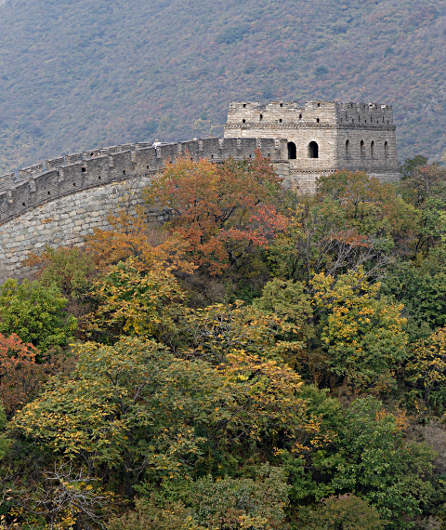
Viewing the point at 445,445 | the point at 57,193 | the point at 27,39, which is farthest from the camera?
the point at 27,39

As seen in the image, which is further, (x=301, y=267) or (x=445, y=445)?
(x=301, y=267)

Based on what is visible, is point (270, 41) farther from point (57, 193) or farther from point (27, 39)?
point (57, 193)

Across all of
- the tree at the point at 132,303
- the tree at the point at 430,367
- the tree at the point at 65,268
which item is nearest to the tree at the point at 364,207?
the tree at the point at 430,367

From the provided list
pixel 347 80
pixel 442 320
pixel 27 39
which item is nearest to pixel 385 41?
pixel 347 80

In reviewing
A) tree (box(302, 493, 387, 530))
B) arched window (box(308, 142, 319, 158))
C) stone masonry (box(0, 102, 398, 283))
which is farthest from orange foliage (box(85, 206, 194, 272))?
arched window (box(308, 142, 319, 158))

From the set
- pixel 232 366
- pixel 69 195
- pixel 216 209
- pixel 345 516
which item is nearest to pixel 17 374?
pixel 232 366

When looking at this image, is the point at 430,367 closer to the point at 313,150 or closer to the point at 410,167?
the point at 313,150

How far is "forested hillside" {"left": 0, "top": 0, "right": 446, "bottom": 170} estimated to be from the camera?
68.2 metres

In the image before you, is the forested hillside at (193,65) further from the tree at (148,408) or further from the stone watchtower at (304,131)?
the tree at (148,408)

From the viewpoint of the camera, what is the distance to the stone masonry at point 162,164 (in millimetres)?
23234

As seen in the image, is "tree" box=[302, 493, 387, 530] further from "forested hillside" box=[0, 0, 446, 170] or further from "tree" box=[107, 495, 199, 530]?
"forested hillside" box=[0, 0, 446, 170]

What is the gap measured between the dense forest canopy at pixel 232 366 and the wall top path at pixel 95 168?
3.57 feet

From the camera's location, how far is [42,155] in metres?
64.6

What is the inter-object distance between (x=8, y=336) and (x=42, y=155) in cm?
4822
